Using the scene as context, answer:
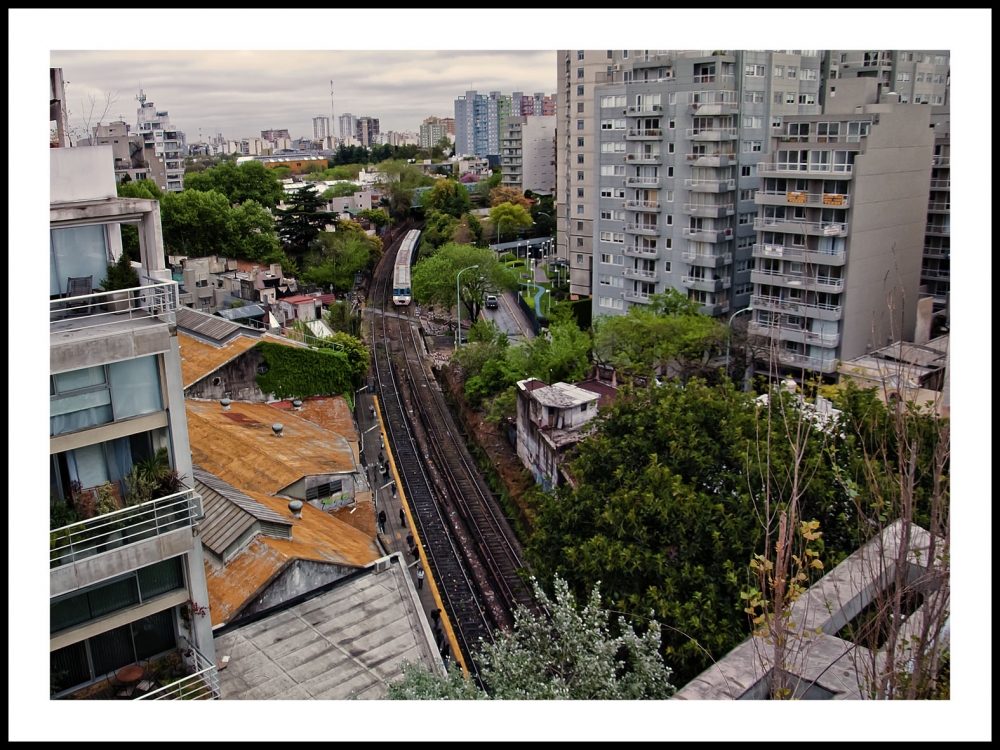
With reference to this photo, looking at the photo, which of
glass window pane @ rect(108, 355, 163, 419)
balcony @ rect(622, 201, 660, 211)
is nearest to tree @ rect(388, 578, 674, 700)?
glass window pane @ rect(108, 355, 163, 419)

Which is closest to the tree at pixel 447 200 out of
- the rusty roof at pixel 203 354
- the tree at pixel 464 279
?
the tree at pixel 464 279

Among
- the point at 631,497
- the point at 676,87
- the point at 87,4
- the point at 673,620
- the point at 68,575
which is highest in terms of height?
Answer: the point at 676,87

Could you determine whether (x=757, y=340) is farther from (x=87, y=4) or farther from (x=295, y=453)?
(x=87, y=4)

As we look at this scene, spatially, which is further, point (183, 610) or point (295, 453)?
point (295, 453)

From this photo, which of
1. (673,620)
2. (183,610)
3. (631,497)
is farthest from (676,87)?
(183,610)

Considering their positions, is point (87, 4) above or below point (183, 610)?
above

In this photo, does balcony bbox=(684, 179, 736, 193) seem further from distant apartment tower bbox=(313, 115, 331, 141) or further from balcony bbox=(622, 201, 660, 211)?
distant apartment tower bbox=(313, 115, 331, 141)

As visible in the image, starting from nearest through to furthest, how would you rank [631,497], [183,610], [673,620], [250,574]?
[183,610], [673,620], [250,574], [631,497]

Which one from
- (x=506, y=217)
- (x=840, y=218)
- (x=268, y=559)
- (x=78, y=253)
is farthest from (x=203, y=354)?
(x=506, y=217)
